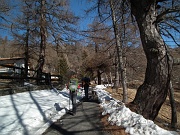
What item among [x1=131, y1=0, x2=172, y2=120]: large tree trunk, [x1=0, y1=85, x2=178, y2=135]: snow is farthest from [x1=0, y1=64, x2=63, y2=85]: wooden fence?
[x1=131, y1=0, x2=172, y2=120]: large tree trunk

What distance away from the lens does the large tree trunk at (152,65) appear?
565 centimetres

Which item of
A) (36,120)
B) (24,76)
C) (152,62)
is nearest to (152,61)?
(152,62)

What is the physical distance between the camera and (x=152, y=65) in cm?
576

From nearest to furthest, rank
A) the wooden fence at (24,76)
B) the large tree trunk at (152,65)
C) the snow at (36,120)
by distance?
the snow at (36,120)
the large tree trunk at (152,65)
the wooden fence at (24,76)

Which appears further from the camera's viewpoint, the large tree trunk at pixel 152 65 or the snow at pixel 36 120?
the large tree trunk at pixel 152 65

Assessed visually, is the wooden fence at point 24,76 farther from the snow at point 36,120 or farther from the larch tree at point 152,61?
the larch tree at point 152,61

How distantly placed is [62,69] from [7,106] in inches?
1856

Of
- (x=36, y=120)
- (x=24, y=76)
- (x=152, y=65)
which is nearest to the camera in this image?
(x=36, y=120)

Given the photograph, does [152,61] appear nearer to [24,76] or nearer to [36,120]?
[36,120]

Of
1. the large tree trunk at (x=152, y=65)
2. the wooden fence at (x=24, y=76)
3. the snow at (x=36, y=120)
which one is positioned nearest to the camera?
the snow at (x=36, y=120)

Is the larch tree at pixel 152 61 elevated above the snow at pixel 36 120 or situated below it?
above

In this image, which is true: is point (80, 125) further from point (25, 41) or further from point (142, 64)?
point (142, 64)

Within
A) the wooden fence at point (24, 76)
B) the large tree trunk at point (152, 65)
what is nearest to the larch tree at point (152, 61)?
the large tree trunk at point (152, 65)

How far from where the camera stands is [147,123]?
4461 millimetres
